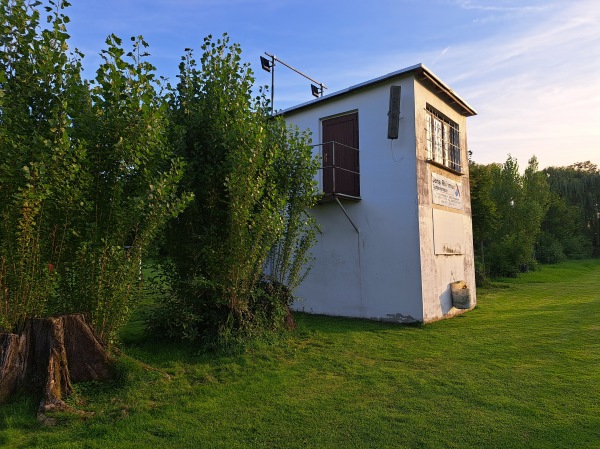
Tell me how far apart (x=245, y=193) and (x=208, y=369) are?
2.68m

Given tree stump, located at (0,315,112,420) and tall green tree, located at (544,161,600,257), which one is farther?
tall green tree, located at (544,161,600,257)

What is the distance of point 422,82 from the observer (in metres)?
11.1

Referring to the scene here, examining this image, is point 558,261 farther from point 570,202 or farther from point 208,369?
point 208,369

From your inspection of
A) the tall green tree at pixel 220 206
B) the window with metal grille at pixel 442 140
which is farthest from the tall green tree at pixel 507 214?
the tall green tree at pixel 220 206

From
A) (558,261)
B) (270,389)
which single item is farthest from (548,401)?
(558,261)

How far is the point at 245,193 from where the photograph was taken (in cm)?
658

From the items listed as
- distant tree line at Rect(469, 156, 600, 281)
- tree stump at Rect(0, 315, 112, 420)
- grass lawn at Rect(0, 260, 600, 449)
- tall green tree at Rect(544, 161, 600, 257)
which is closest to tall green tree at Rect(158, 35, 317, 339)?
grass lawn at Rect(0, 260, 600, 449)

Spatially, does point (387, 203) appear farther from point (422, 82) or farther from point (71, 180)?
point (71, 180)

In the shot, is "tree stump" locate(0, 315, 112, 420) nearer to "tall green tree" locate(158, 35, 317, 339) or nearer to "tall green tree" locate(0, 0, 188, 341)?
"tall green tree" locate(0, 0, 188, 341)

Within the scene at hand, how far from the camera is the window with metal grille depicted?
454 inches

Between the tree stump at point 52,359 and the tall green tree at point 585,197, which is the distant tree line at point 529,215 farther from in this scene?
the tree stump at point 52,359

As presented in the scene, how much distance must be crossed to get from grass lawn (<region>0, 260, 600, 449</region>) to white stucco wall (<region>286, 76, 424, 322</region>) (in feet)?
6.68

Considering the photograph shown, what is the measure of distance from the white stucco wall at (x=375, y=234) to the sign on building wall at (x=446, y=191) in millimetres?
1252

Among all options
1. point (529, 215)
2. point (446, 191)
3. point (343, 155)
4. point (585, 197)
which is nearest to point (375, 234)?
point (343, 155)
